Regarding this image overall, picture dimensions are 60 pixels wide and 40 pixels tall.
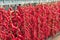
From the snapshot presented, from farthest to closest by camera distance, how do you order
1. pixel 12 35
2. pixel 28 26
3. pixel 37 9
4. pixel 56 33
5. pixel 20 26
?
1. pixel 56 33
2. pixel 37 9
3. pixel 28 26
4. pixel 20 26
5. pixel 12 35

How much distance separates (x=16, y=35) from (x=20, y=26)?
0.39 m

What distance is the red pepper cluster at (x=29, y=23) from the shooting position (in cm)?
815

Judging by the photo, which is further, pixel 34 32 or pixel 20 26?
pixel 34 32

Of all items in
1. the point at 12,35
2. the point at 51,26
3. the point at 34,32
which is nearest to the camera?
the point at 12,35

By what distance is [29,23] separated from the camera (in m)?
9.70

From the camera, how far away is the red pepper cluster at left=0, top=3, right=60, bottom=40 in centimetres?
815

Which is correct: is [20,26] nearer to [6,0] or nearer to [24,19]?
[24,19]

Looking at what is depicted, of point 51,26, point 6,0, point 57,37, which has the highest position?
point 6,0

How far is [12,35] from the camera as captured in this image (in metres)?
8.20

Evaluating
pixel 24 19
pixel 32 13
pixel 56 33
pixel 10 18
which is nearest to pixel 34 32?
pixel 32 13

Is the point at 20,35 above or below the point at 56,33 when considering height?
above

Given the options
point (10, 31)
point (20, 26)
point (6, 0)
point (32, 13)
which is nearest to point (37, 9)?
point (32, 13)

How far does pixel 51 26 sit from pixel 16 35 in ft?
14.2

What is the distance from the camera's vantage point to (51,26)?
12.8 metres
